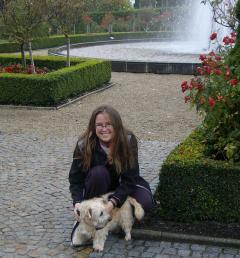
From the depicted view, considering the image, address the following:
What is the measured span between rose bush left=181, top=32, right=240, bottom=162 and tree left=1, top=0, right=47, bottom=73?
9530 mm

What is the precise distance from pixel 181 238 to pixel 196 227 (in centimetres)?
23

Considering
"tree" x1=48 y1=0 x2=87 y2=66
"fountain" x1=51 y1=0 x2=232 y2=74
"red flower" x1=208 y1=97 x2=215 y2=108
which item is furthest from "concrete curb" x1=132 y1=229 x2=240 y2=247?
"fountain" x1=51 y1=0 x2=232 y2=74

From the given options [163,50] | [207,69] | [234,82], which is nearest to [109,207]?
[234,82]

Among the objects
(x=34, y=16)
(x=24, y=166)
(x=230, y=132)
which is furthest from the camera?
(x=34, y=16)

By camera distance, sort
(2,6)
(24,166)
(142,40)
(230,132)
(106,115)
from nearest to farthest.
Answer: (106,115), (230,132), (24,166), (2,6), (142,40)

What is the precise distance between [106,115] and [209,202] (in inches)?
49.6

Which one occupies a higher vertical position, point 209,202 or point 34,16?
point 34,16

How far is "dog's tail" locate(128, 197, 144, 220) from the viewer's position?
4684 millimetres

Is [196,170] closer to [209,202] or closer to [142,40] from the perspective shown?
[209,202]

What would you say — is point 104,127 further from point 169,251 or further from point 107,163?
point 169,251

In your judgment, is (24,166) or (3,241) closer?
(3,241)

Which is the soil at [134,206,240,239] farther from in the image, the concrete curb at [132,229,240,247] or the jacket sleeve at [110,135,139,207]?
the jacket sleeve at [110,135,139,207]

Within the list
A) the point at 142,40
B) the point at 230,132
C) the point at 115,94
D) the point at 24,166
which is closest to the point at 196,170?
the point at 230,132

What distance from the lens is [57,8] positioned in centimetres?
1562
